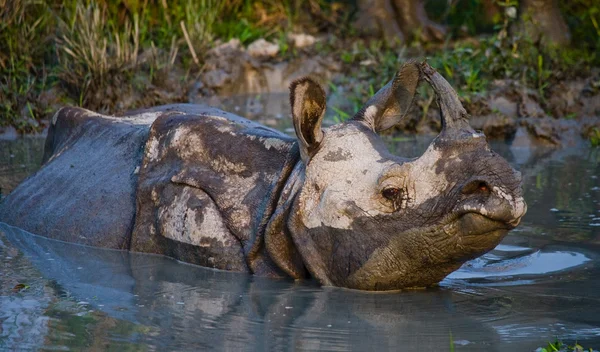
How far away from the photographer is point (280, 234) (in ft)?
18.0

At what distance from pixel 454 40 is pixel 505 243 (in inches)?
345

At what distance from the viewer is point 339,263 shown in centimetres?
538

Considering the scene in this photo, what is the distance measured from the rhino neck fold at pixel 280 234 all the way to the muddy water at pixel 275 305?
0.09 m

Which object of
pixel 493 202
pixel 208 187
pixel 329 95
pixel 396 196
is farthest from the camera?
pixel 329 95

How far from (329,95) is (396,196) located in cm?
808

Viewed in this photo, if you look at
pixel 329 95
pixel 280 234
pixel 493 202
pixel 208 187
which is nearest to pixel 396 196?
pixel 493 202

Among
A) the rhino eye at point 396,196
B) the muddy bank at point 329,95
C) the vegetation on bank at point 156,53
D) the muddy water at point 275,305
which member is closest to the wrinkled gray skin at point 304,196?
the rhino eye at point 396,196

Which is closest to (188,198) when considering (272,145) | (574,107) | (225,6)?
(272,145)

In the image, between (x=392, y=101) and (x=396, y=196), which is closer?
(x=396, y=196)

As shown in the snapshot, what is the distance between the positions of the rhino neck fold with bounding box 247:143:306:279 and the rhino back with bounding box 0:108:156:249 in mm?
956

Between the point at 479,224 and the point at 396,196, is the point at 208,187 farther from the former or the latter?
the point at 479,224

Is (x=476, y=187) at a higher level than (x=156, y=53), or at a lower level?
lower

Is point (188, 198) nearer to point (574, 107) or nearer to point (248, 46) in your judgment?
point (574, 107)

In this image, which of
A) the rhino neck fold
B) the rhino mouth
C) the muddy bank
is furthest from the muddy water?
the muddy bank
